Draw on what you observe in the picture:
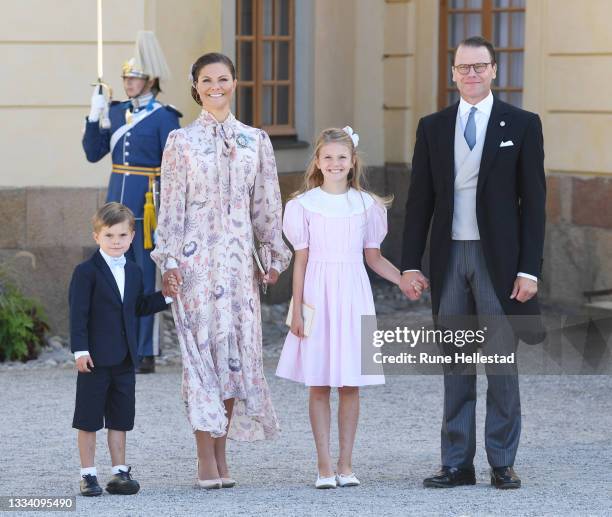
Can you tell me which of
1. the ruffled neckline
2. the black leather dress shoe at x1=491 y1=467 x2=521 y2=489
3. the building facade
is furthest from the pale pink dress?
the building facade

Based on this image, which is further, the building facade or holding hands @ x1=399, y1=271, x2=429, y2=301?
the building facade

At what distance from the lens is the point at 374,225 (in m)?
6.23

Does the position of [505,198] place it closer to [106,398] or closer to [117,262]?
[117,262]

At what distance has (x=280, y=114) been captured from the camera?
12430mm

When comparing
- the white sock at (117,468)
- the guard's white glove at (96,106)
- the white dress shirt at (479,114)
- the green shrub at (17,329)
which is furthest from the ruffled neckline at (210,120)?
the green shrub at (17,329)

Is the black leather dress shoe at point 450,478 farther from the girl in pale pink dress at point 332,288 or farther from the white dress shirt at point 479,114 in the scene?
the white dress shirt at point 479,114

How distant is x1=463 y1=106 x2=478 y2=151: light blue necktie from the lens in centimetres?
599

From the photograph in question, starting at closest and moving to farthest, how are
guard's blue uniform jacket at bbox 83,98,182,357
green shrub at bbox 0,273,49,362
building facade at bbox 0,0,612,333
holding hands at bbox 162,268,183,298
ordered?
holding hands at bbox 162,268,183,298 < guard's blue uniform jacket at bbox 83,98,182,357 < green shrub at bbox 0,273,49,362 < building facade at bbox 0,0,612,333

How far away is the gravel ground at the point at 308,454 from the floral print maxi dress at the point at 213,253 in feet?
1.57

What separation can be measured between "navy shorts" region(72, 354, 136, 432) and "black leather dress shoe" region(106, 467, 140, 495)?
0.18 meters

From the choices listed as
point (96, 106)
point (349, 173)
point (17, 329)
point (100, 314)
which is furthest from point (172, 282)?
point (17, 329)

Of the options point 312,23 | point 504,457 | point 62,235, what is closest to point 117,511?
point 504,457

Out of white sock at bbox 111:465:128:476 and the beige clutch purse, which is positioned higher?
the beige clutch purse

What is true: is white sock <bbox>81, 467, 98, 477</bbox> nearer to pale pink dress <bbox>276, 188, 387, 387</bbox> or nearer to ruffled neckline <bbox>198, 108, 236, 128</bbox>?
pale pink dress <bbox>276, 188, 387, 387</bbox>
